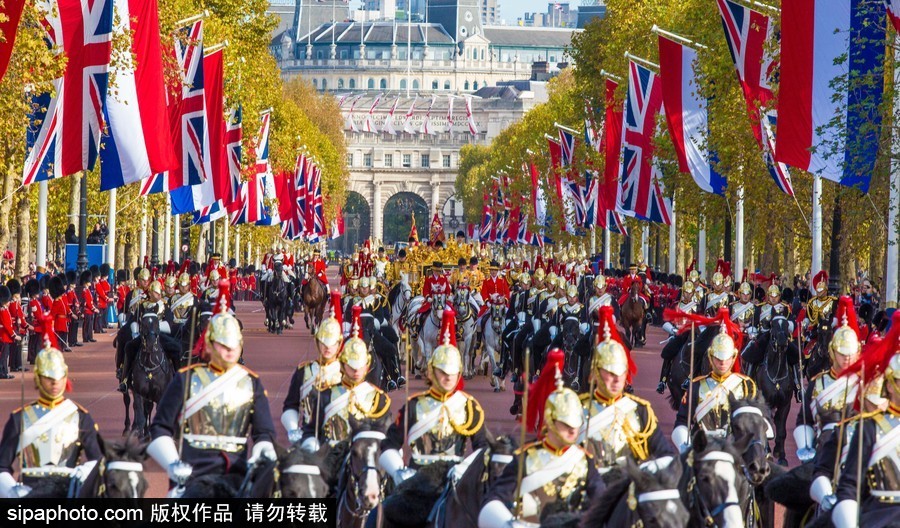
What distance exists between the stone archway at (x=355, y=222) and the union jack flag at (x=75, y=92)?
15121 centimetres

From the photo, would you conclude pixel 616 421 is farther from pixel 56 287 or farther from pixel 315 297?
pixel 315 297

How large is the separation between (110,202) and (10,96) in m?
14.9

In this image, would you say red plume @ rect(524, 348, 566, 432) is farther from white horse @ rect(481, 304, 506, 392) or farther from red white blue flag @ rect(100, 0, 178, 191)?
red white blue flag @ rect(100, 0, 178, 191)

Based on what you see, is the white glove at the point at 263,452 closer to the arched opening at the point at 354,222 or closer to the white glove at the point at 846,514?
the white glove at the point at 846,514

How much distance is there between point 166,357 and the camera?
18141 millimetres

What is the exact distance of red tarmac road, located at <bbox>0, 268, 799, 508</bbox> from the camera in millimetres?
19609

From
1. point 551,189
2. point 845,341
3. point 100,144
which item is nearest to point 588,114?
point 551,189

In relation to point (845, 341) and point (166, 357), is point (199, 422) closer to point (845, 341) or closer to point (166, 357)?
point (845, 341)

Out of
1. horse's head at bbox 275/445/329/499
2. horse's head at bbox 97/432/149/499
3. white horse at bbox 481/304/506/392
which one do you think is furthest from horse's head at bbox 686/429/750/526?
white horse at bbox 481/304/506/392

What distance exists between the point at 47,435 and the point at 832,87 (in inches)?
599

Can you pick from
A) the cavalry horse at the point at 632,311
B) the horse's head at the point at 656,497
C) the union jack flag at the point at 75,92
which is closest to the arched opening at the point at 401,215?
the cavalry horse at the point at 632,311

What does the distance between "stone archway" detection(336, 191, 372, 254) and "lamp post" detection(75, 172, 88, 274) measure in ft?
464

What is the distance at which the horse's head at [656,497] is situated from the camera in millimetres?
7750

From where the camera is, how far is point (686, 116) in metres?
32.7
